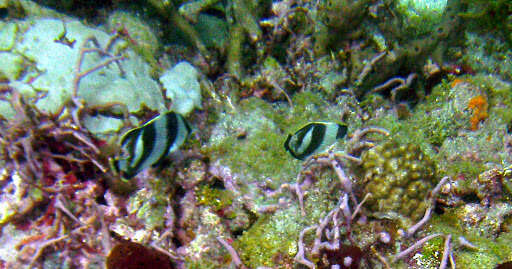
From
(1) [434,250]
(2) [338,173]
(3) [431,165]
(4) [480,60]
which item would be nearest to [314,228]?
(2) [338,173]

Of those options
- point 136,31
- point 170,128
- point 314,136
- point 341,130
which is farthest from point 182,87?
point 341,130

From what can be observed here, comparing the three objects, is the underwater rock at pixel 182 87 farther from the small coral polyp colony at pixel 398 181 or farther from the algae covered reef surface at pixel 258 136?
the small coral polyp colony at pixel 398 181

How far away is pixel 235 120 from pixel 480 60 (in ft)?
11.2

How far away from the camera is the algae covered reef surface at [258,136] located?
105 inches

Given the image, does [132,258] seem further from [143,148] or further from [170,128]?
[170,128]

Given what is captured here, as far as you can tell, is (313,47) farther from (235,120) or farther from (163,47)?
(163,47)

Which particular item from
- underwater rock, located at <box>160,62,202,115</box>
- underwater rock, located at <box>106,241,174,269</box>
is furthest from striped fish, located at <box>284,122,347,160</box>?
underwater rock, located at <box>160,62,202,115</box>

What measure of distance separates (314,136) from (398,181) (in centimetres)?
108

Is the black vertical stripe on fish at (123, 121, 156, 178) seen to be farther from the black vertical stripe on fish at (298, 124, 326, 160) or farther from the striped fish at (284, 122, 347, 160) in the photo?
the black vertical stripe on fish at (298, 124, 326, 160)

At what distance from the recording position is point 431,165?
2957 millimetres

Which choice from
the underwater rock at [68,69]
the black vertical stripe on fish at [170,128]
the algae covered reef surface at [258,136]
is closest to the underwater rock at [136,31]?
the algae covered reef surface at [258,136]

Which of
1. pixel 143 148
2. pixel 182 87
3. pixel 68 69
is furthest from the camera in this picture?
pixel 182 87

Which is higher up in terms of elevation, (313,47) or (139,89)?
(313,47)

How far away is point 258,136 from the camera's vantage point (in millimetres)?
3299
